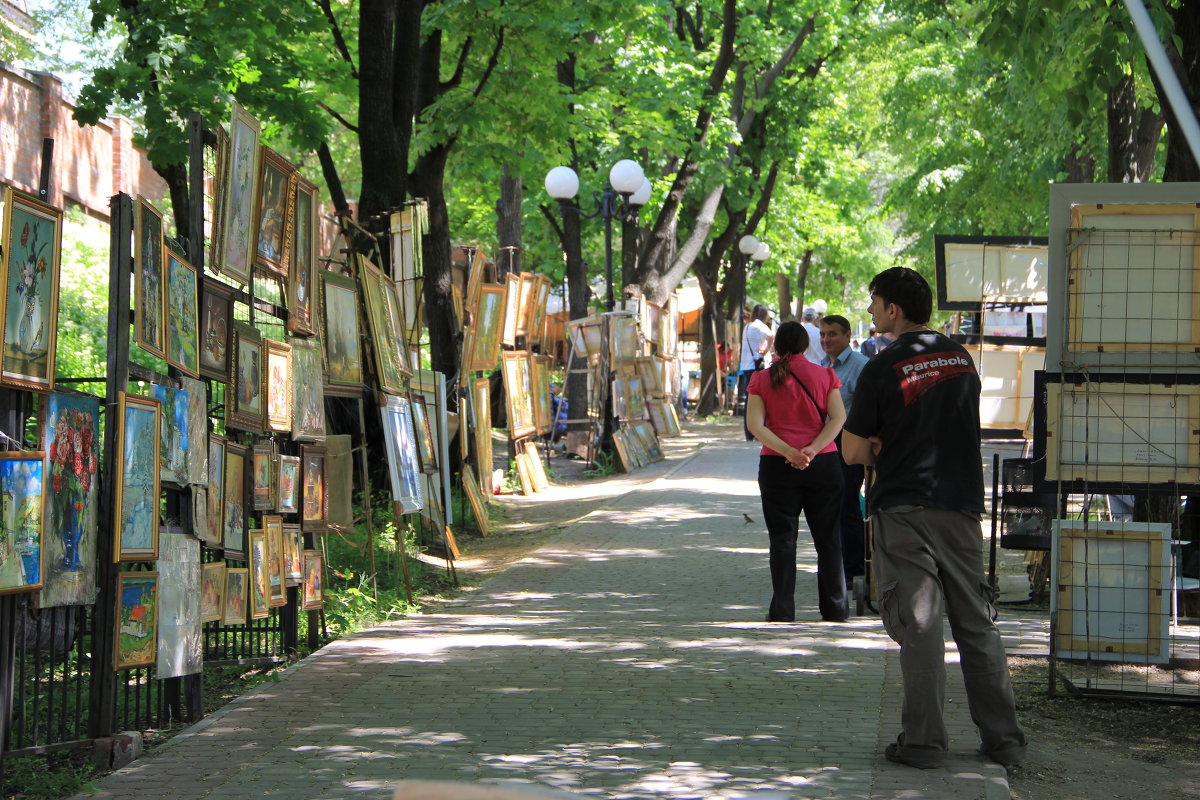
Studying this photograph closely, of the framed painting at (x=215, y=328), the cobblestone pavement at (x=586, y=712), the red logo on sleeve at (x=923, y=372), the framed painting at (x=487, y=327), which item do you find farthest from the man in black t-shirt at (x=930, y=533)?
the framed painting at (x=487, y=327)

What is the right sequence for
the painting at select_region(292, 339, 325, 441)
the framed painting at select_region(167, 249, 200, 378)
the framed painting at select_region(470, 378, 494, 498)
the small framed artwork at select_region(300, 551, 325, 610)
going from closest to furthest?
the framed painting at select_region(167, 249, 200, 378)
the painting at select_region(292, 339, 325, 441)
the small framed artwork at select_region(300, 551, 325, 610)
the framed painting at select_region(470, 378, 494, 498)

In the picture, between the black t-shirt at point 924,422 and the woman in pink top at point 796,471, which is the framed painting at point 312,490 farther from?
the black t-shirt at point 924,422

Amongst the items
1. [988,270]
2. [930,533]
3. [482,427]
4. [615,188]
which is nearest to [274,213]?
[930,533]

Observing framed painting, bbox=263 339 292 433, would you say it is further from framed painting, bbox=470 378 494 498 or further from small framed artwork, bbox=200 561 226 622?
framed painting, bbox=470 378 494 498

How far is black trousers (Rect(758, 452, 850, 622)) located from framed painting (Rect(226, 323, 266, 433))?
331cm

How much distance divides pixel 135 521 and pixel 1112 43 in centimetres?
612

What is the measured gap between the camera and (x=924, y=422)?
5.70 m

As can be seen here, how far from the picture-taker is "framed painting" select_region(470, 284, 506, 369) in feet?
53.0

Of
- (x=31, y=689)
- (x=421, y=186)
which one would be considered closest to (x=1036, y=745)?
(x=31, y=689)

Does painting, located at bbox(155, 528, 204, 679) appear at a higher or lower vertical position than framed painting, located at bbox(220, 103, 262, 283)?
lower

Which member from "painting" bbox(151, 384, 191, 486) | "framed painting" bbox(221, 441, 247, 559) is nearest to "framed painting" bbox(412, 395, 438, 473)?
"framed painting" bbox(221, 441, 247, 559)

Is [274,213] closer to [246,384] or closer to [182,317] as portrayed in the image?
[246,384]

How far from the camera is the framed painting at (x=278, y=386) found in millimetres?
7445

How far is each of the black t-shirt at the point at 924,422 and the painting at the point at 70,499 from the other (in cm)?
305
